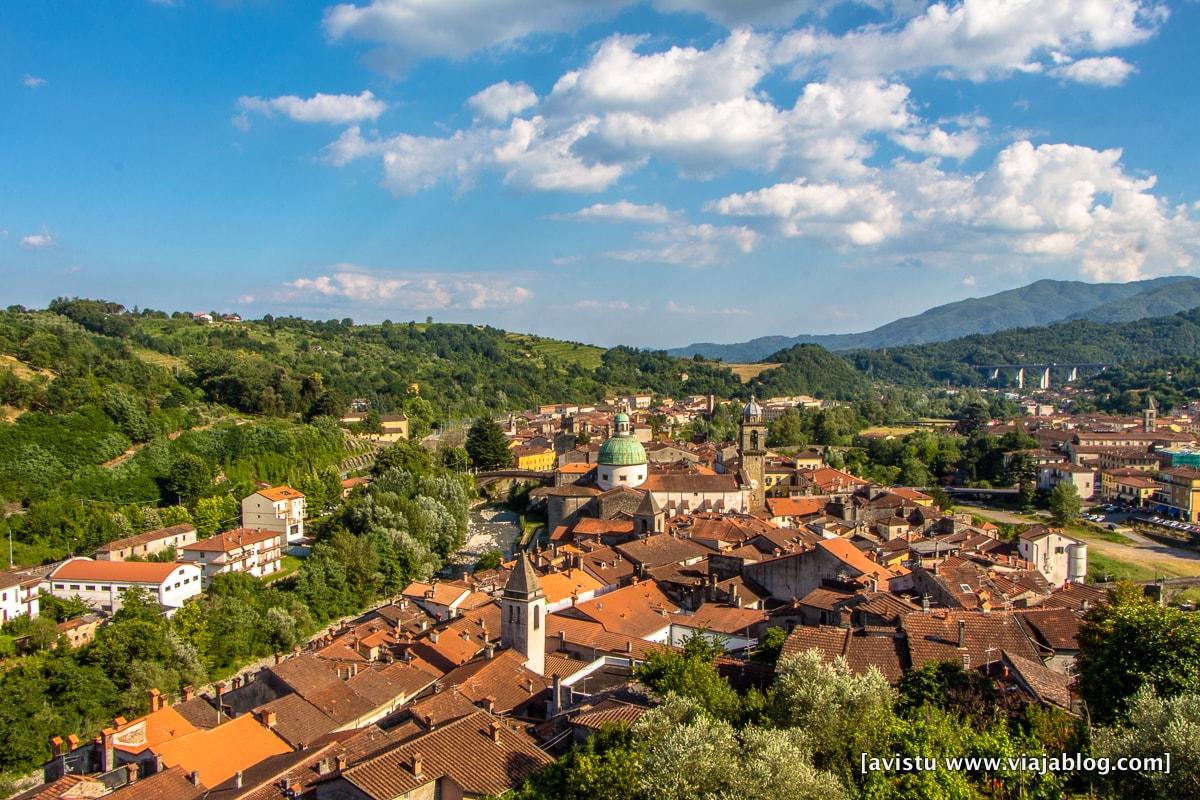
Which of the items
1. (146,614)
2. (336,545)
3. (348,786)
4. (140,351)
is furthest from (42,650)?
(140,351)

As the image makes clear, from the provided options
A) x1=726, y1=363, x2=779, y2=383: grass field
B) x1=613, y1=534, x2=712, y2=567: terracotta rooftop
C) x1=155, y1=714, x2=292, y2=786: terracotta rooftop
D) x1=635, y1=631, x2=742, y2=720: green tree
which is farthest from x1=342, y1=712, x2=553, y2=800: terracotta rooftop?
x1=726, y1=363, x2=779, y2=383: grass field

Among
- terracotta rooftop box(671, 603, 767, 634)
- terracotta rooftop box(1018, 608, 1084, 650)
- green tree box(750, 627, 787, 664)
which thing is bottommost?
terracotta rooftop box(671, 603, 767, 634)

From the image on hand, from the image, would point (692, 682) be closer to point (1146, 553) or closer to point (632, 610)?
point (632, 610)

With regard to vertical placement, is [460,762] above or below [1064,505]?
above

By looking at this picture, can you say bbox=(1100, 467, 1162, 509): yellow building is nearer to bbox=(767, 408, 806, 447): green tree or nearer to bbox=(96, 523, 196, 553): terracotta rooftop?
bbox=(767, 408, 806, 447): green tree

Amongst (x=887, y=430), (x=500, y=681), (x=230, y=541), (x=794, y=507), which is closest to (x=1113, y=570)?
(x=794, y=507)

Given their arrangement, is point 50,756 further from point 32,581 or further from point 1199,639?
point 1199,639
